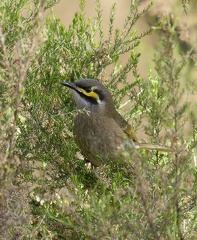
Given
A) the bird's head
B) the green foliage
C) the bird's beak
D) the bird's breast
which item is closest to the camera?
the green foliage

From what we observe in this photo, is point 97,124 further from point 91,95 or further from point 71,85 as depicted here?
point 71,85

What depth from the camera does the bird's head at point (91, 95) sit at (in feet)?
13.2

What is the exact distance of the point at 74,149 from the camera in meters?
3.92

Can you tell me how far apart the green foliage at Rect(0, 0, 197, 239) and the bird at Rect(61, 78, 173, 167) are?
0.08m

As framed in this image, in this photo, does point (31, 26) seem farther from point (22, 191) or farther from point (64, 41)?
point (22, 191)

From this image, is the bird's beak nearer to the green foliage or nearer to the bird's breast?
the green foliage

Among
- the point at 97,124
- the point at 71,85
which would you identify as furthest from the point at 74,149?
the point at 97,124

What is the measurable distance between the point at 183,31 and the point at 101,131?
1999 millimetres

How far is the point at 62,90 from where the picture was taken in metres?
4.08

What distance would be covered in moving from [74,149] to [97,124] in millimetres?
586

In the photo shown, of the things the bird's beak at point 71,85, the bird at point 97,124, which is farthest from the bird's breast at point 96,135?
the bird's beak at point 71,85

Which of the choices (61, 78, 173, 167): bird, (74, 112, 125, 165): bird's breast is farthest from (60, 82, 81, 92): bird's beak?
(74, 112, 125, 165): bird's breast

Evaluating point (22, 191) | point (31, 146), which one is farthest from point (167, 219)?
point (31, 146)

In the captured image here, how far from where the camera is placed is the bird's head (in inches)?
158
